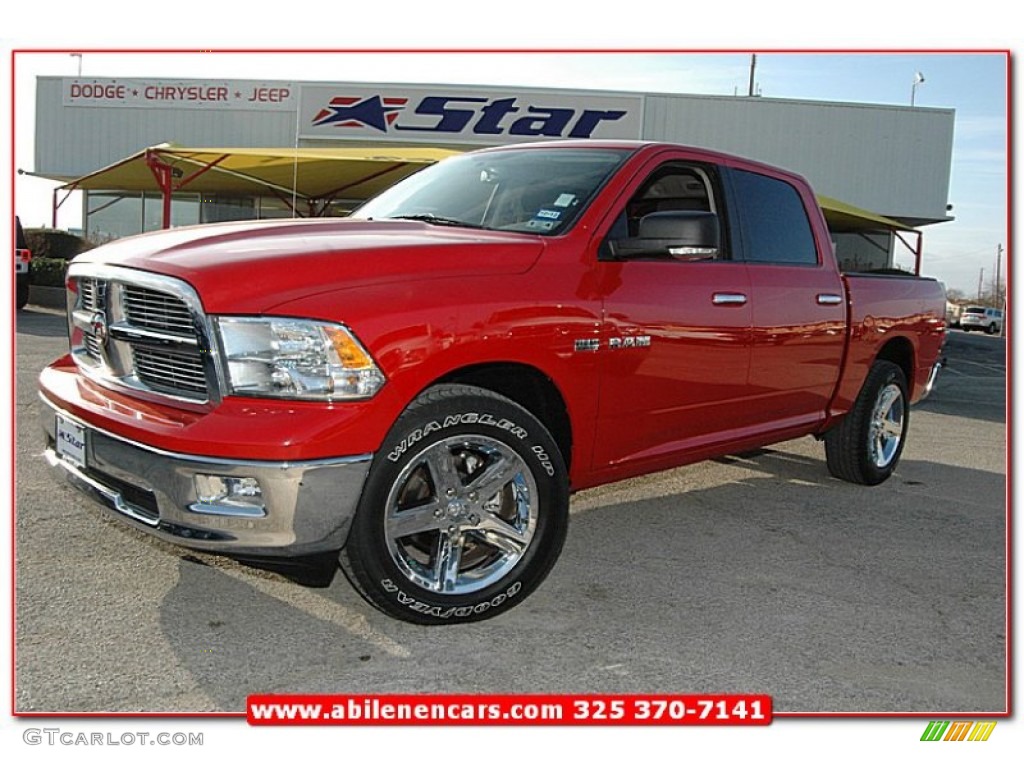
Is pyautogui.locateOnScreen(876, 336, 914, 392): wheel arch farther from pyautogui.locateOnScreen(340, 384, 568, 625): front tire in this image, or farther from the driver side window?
pyautogui.locateOnScreen(340, 384, 568, 625): front tire

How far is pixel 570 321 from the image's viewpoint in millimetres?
3723

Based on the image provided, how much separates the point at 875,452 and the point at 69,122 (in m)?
21.9

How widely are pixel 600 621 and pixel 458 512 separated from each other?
71 centimetres

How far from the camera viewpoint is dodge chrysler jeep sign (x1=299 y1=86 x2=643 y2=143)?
61.3 ft

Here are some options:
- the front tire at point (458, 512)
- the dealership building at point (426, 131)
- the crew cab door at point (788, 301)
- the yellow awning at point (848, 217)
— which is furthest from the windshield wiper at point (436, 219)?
the dealership building at point (426, 131)

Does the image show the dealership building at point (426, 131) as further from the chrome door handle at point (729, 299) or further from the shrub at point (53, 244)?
the chrome door handle at point (729, 299)

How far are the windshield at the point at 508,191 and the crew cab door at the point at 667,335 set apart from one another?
19 cm

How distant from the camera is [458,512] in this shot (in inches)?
137

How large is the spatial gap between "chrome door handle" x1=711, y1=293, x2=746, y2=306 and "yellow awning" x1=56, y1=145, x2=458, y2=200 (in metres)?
8.99

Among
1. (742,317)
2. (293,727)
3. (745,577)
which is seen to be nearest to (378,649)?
(293,727)

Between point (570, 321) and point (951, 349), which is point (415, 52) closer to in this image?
point (570, 321)

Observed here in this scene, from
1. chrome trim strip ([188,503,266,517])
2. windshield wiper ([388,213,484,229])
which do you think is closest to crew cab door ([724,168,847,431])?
windshield wiper ([388,213,484,229])

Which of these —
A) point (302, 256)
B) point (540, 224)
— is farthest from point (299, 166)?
point (302, 256)

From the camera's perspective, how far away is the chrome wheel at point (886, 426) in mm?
6090
